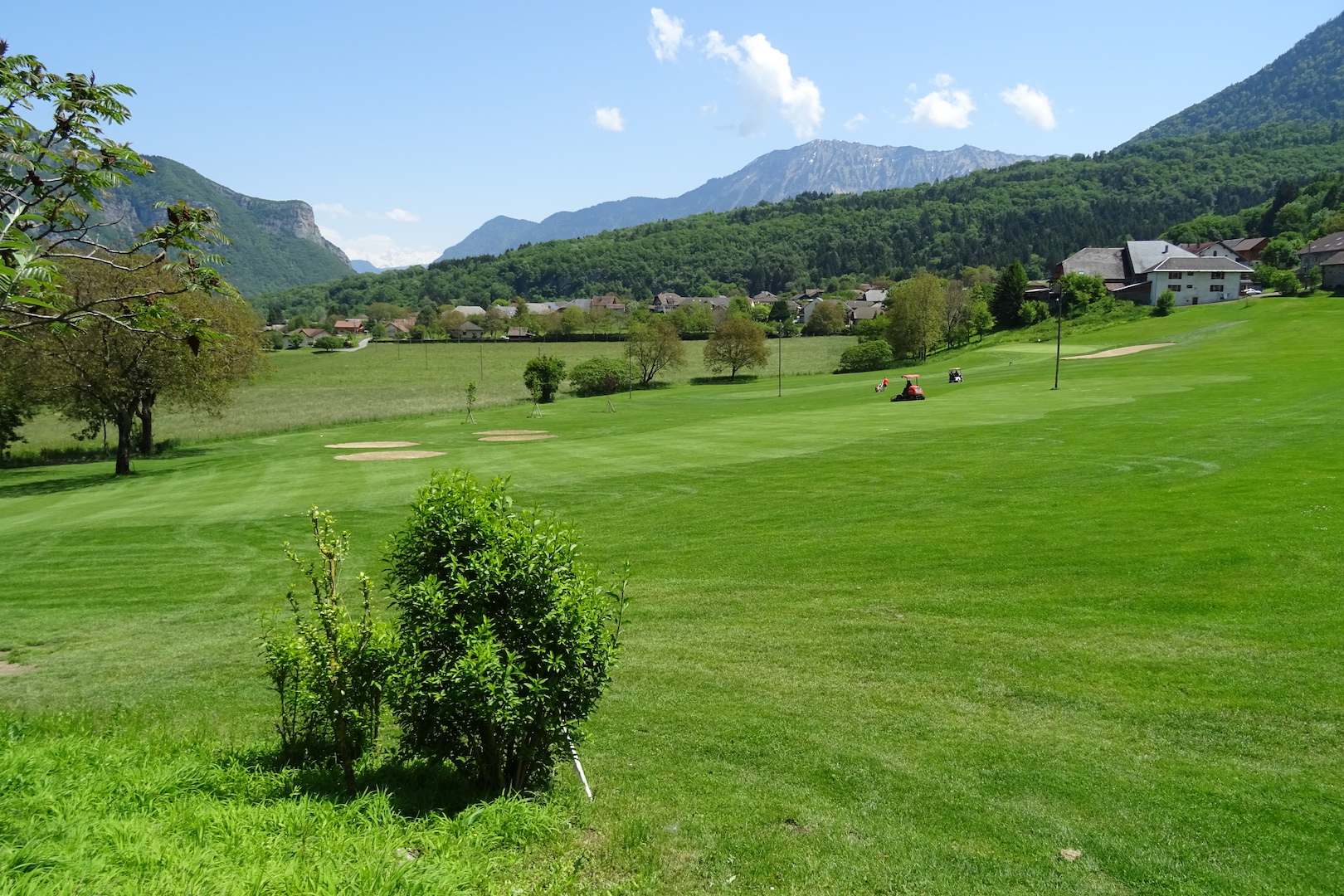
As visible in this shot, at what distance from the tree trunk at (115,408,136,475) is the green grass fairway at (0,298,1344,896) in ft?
35.1

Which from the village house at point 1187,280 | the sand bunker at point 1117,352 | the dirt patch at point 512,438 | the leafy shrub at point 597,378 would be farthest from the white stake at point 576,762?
the village house at point 1187,280

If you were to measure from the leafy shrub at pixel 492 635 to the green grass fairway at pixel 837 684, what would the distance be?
2.03ft

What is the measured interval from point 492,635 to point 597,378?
76.7 meters

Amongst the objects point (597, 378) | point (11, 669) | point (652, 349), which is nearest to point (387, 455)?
point (11, 669)

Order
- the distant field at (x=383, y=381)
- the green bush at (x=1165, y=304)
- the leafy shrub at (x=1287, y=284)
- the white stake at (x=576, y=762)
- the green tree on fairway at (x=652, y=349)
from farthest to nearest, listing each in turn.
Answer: the green tree on fairway at (x=652, y=349) → the leafy shrub at (x=1287, y=284) → the green bush at (x=1165, y=304) → the distant field at (x=383, y=381) → the white stake at (x=576, y=762)

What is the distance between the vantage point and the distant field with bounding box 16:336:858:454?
58656 mm

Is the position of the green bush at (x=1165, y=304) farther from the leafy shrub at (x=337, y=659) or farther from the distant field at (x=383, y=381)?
the leafy shrub at (x=337, y=659)

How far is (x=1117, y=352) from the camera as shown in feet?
220

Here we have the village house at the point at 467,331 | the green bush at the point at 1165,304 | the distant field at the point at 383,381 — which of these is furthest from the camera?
the village house at the point at 467,331

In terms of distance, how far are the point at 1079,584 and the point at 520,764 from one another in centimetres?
1014

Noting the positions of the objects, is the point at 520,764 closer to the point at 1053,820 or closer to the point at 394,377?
the point at 1053,820

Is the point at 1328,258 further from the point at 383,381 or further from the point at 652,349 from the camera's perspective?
the point at 383,381

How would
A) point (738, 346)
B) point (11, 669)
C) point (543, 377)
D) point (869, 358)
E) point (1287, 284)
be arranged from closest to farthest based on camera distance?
point (11, 669) → point (543, 377) → point (1287, 284) → point (738, 346) → point (869, 358)

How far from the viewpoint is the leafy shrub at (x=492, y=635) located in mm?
5875
